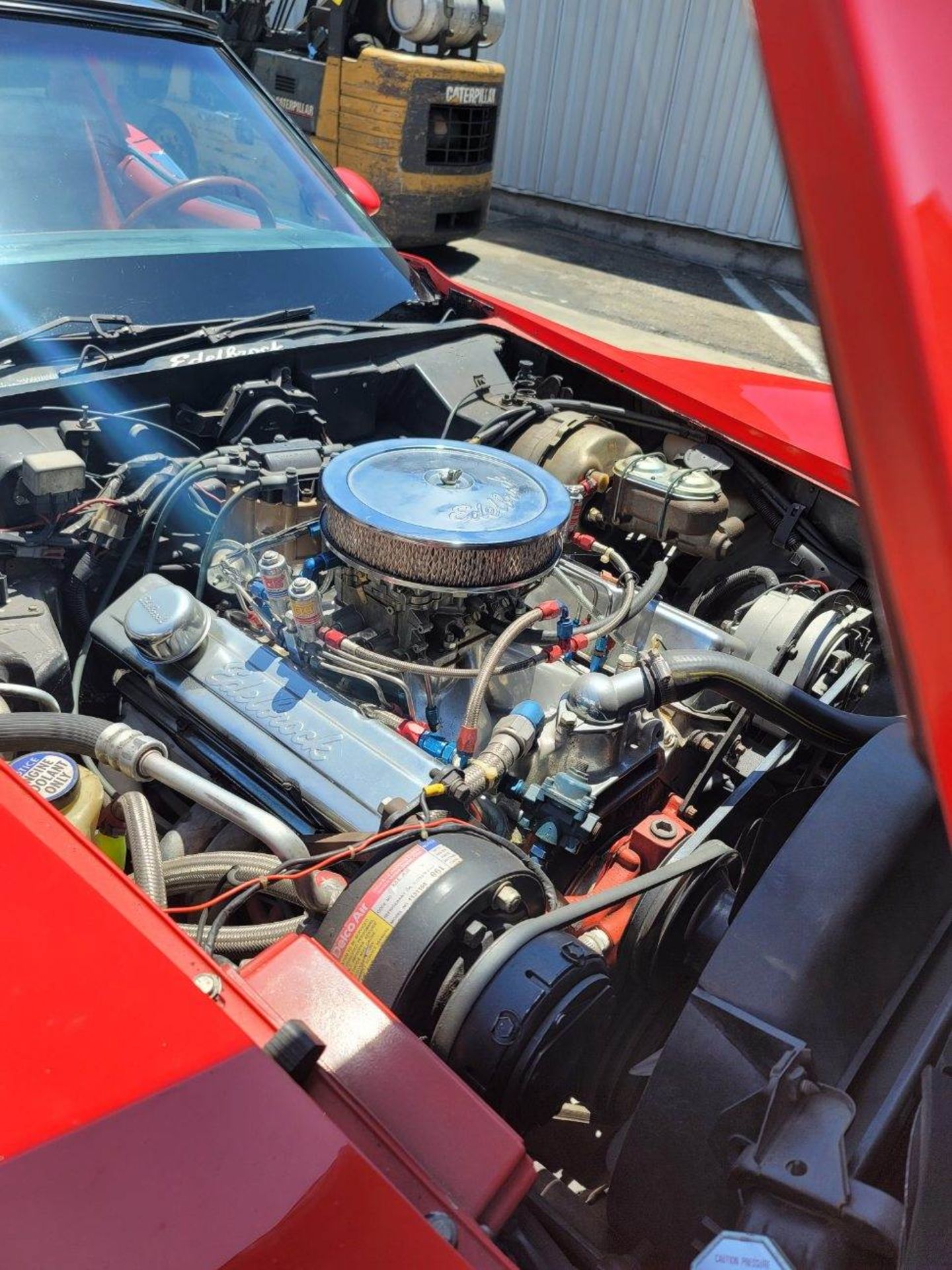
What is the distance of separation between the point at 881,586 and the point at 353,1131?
2.28 ft

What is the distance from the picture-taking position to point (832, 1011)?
3.79 ft

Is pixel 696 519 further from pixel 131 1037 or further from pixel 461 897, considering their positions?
pixel 131 1037

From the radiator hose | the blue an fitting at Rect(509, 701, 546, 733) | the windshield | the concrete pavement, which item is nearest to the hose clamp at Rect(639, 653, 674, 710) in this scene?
the radiator hose

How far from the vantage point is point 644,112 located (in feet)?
30.0

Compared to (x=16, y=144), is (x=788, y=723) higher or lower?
lower

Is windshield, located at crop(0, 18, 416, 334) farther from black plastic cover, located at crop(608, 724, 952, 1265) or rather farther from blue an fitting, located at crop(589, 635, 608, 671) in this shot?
black plastic cover, located at crop(608, 724, 952, 1265)

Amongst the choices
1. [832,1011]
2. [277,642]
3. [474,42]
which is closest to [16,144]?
[277,642]

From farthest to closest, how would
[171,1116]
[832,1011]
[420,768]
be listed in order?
1. [420,768]
2. [832,1011]
3. [171,1116]

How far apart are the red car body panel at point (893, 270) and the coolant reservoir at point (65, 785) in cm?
112

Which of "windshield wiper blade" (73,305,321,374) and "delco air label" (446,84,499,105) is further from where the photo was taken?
"delco air label" (446,84,499,105)

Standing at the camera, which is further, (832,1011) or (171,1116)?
(832,1011)

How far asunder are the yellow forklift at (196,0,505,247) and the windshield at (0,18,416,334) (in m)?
4.37

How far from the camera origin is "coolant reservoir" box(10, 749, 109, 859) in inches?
54.4

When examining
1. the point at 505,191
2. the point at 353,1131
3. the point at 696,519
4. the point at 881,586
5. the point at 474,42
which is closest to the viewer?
the point at 881,586
